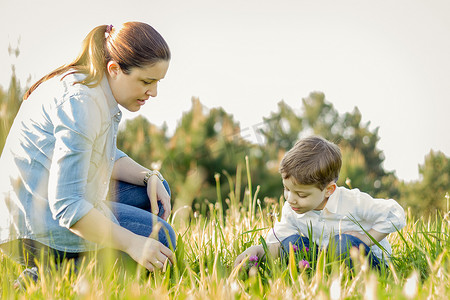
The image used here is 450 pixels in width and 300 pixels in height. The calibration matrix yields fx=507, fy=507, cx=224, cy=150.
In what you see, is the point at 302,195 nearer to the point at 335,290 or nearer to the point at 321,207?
the point at 321,207

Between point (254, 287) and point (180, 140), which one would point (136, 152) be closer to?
point (180, 140)

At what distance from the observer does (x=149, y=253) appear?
6.09ft

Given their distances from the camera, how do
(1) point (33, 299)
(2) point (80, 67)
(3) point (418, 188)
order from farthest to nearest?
(3) point (418, 188), (2) point (80, 67), (1) point (33, 299)

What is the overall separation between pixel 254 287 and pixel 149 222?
85 centimetres

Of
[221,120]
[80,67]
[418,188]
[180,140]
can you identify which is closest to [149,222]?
[80,67]

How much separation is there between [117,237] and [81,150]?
347 millimetres

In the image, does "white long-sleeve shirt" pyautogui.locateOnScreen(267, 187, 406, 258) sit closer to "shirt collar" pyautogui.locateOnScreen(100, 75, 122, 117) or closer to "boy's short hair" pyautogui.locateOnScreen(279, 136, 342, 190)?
"boy's short hair" pyautogui.locateOnScreen(279, 136, 342, 190)

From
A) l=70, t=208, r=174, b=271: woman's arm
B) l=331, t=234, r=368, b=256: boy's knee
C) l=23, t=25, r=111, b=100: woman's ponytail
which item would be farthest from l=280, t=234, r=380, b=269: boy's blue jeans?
l=23, t=25, r=111, b=100: woman's ponytail

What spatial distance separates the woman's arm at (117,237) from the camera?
6.02ft

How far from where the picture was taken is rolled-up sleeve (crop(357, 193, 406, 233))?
2203 mm

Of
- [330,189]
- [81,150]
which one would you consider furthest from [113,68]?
[330,189]

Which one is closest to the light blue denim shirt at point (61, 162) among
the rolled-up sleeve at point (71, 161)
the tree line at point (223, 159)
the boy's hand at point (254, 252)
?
the rolled-up sleeve at point (71, 161)

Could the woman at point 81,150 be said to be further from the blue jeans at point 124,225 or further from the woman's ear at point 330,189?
the woman's ear at point 330,189

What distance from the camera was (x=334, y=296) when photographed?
1160 millimetres
